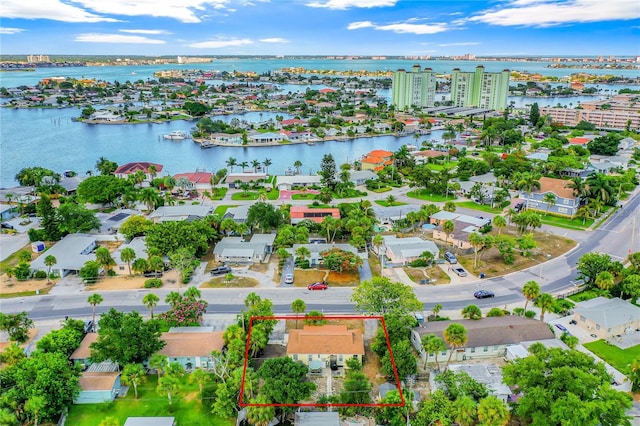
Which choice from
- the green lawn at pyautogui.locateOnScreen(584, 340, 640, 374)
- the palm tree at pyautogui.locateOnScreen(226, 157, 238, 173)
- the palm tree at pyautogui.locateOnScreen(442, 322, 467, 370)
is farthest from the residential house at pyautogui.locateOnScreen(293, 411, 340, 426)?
the palm tree at pyautogui.locateOnScreen(226, 157, 238, 173)

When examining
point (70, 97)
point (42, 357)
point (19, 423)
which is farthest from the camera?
point (70, 97)

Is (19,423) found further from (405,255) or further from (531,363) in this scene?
(405,255)

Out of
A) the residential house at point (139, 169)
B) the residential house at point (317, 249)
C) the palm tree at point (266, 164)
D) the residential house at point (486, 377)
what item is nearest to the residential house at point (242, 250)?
the residential house at point (317, 249)

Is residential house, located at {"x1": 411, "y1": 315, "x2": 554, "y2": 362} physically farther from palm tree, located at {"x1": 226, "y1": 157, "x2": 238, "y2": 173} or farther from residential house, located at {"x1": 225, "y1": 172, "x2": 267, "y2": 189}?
palm tree, located at {"x1": 226, "y1": 157, "x2": 238, "y2": 173}

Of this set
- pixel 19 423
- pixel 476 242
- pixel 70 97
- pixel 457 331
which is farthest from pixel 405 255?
pixel 70 97

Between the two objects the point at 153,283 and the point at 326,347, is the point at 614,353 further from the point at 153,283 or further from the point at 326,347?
the point at 153,283

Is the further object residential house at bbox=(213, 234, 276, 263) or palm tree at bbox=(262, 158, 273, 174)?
A: palm tree at bbox=(262, 158, 273, 174)

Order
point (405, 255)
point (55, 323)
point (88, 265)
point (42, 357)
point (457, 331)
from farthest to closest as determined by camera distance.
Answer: point (405, 255), point (88, 265), point (55, 323), point (457, 331), point (42, 357)
